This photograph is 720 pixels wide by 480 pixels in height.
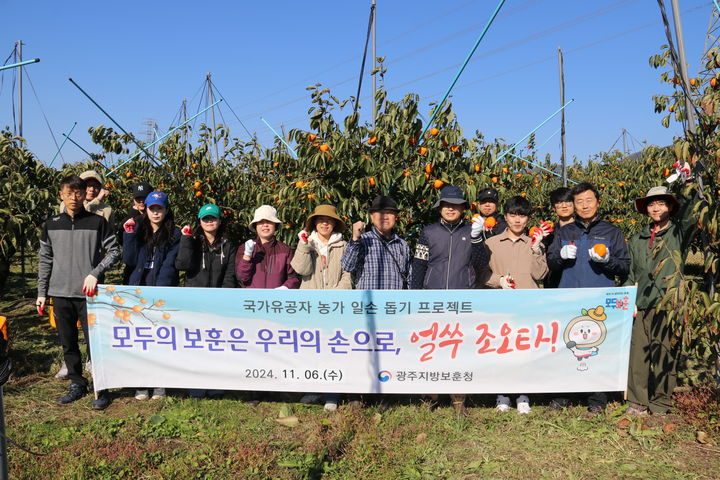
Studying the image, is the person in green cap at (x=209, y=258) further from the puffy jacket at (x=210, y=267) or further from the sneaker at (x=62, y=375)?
the sneaker at (x=62, y=375)

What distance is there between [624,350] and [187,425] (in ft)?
11.0

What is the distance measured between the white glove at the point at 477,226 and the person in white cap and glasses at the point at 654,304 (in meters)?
1.23

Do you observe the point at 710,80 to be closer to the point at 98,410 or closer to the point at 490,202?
the point at 490,202

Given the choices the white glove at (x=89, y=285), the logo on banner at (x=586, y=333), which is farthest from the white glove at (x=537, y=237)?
the white glove at (x=89, y=285)

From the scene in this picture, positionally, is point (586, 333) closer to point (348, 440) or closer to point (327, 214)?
point (348, 440)

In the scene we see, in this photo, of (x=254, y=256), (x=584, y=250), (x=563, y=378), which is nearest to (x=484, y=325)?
(x=563, y=378)

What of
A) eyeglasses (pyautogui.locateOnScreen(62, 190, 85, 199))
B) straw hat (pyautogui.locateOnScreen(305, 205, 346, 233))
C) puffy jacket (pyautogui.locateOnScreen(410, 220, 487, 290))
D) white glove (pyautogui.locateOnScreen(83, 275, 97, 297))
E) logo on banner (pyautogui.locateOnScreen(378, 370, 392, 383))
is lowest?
logo on banner (pyautogui.locateOnScreen(378, 370, 392, 383))

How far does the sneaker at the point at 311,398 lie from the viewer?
170 inches

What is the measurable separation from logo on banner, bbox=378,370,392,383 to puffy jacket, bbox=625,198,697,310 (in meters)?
2.00

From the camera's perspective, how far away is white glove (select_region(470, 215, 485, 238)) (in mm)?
3881

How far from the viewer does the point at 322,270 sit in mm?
4230

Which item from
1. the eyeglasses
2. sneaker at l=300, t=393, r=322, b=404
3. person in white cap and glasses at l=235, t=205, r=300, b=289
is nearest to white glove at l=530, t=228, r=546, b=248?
person in white cap and glasses at l=235, t=205, r=300, b=289

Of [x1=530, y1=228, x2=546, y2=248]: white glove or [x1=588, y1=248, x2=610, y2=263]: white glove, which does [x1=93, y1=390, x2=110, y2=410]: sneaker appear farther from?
[x1=588, y1=248, x2=610, y2=263]: white glove

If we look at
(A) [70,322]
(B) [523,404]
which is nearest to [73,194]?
(A) [70,322]
